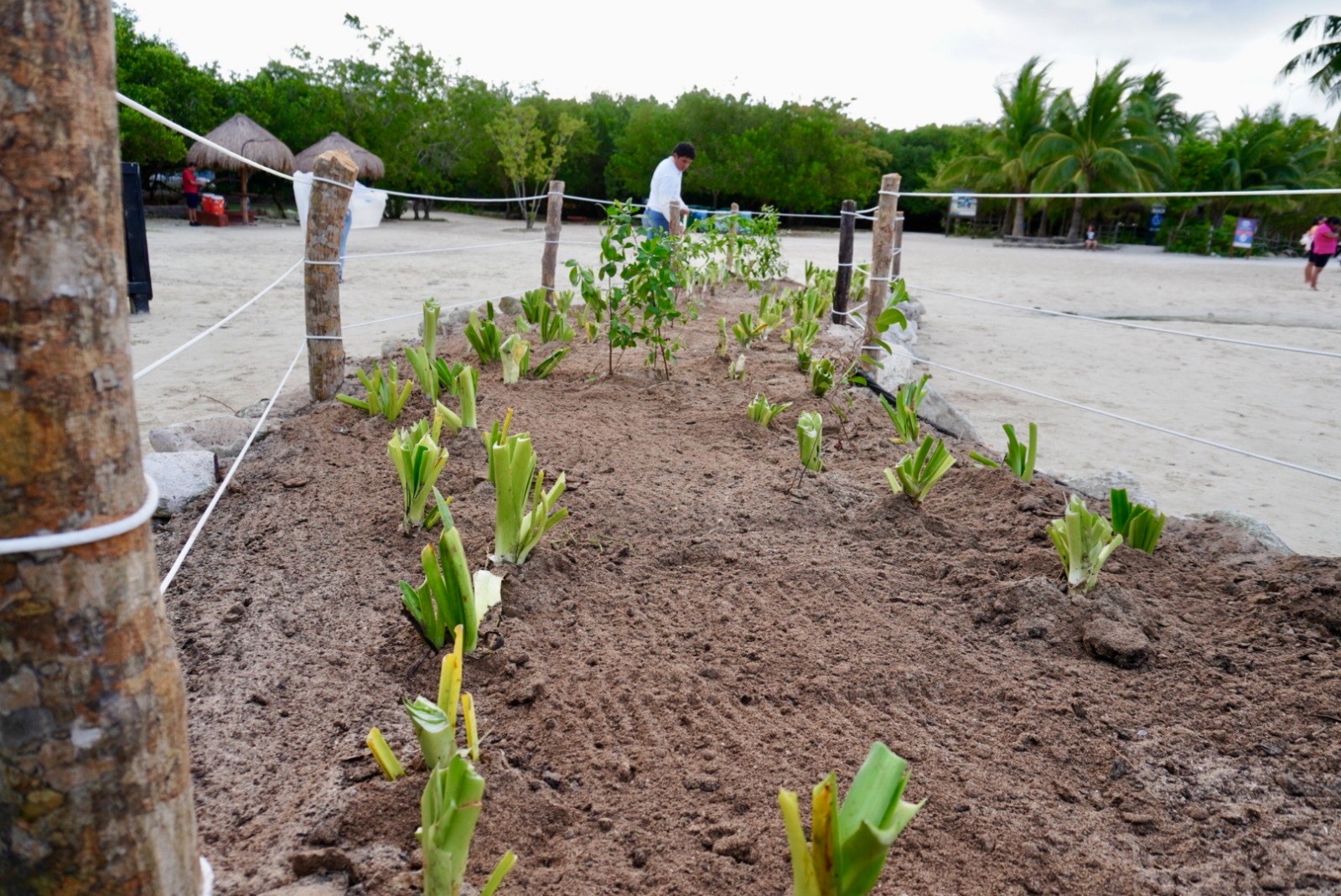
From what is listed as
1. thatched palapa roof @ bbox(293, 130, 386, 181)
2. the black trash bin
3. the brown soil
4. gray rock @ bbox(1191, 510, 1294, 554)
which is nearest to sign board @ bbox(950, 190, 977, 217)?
thatched palapa roof @ bbox(293, 130, 386, 181)

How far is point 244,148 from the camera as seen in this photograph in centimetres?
1886

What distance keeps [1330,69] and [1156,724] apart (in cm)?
3002

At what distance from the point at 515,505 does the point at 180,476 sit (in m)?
1.52

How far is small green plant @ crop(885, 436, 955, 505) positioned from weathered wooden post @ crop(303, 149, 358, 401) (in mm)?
2431

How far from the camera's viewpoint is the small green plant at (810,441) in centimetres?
335

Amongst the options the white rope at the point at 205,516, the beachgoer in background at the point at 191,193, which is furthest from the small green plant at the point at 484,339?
the beachgoer in background at the point at 191,193

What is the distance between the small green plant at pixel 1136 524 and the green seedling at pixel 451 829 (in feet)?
7.09

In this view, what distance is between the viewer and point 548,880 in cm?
144

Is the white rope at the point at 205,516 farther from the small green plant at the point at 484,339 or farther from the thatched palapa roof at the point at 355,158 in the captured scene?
the thatched palapa roof at the point at 355,158

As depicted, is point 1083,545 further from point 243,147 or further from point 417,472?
point 243,147

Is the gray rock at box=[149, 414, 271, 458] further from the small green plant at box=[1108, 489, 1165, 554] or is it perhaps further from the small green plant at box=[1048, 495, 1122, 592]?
the small green plant at box=[1108, 489, 1165, 554]

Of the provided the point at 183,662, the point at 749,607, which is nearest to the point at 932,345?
the point at 749,607

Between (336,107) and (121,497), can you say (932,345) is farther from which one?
(336,107)

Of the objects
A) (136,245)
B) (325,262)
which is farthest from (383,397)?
(136,245)
